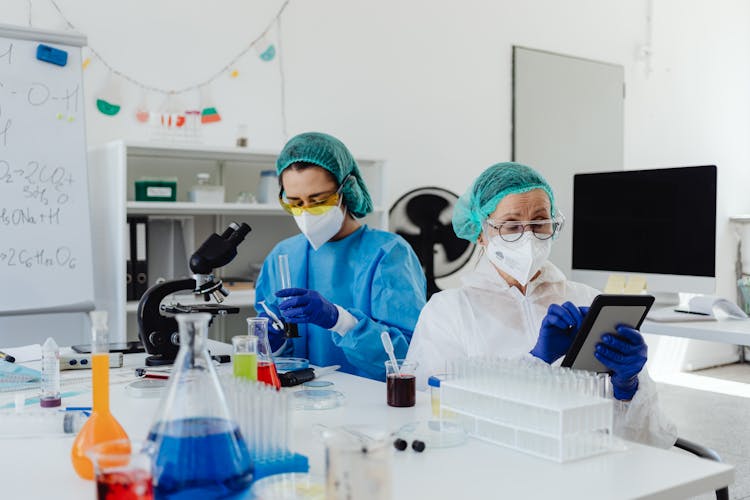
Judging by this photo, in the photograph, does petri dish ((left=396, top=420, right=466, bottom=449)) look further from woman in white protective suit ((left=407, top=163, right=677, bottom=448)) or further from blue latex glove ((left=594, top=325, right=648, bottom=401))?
woman in white protective suit ((left=407, top=163, right=677, bottom=448))

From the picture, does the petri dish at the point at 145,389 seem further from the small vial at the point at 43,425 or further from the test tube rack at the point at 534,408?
the test tube rack at the point at 534,408

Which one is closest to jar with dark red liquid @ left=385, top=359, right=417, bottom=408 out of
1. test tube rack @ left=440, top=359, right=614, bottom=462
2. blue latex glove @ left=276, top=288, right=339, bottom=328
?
test tube rack @ left=440, top=359, right=614, bottom=462

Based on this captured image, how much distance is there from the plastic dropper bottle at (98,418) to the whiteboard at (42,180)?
1862 mm

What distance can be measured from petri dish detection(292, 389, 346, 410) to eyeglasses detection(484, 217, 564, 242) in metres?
0.63

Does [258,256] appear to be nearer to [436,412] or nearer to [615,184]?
[615,184]

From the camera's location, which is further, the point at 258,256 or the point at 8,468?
the point at 258,256

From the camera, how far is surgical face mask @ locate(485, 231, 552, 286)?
76.0 inches

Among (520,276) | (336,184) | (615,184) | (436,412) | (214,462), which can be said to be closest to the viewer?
(214,462)

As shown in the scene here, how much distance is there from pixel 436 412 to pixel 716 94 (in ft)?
17.0

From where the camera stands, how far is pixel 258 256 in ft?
12.1

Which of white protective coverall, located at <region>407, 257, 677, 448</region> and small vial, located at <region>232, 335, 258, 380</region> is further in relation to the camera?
white protective coverall, located at <region>407, 257, 677, 448</region>

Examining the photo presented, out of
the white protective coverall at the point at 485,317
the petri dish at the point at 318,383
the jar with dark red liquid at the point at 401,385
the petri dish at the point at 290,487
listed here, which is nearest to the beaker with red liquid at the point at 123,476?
the petri dish at the point at 290,487

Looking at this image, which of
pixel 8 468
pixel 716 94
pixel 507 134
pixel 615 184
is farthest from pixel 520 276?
pixel 716 94

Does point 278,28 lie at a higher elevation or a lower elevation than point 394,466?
higher
